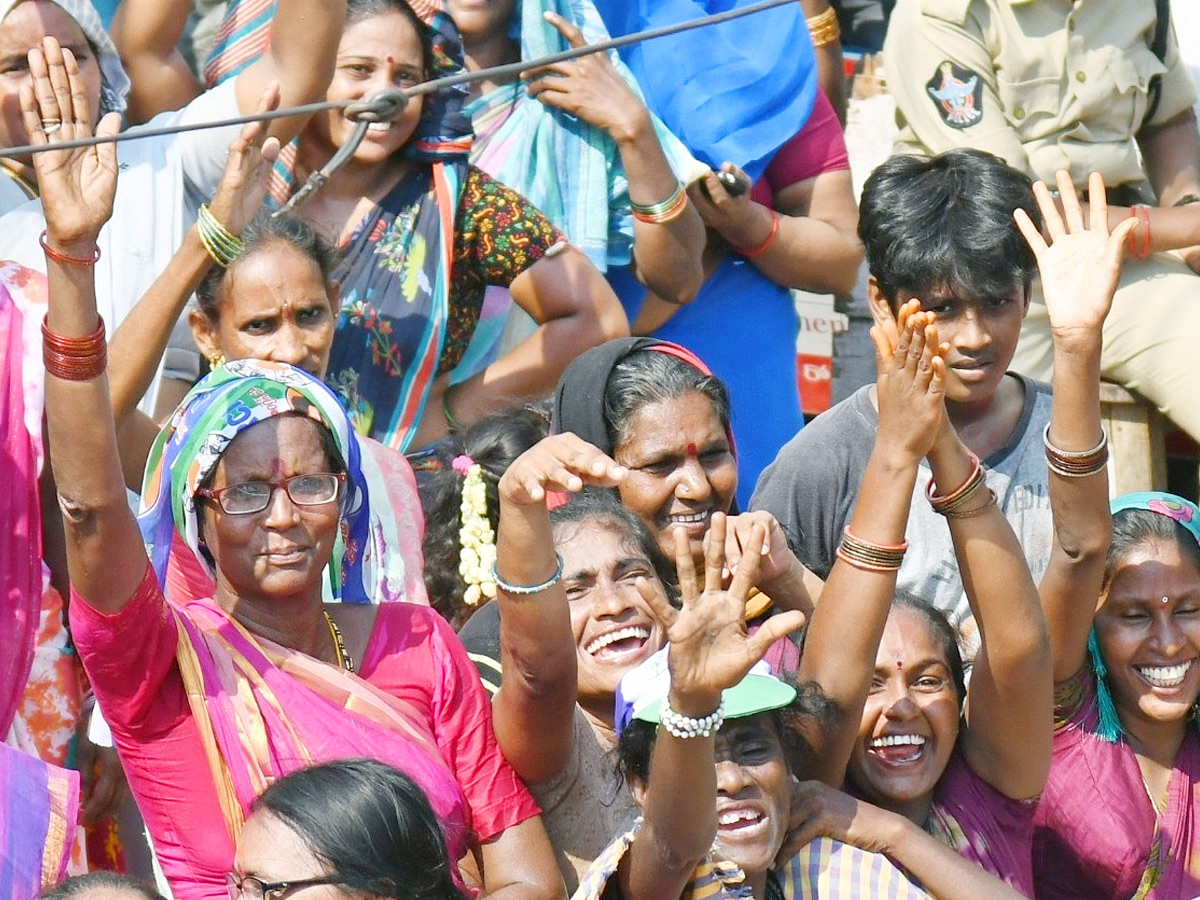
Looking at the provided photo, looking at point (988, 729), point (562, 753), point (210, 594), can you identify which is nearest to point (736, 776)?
point (562, 753)

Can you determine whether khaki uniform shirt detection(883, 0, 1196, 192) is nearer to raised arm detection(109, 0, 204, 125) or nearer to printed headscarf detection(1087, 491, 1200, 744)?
printed headscarf detection(1087, 491, 1200, 744)

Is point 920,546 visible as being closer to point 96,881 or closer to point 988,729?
point 988,729

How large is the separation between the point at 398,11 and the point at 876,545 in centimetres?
176

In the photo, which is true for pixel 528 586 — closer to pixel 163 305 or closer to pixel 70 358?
pixel 70 358

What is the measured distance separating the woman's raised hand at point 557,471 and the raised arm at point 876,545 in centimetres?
51

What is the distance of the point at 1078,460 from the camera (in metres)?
3.32

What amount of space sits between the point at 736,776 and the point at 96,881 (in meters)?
0.95

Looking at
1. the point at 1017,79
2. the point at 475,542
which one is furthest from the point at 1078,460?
the point at 1017,79

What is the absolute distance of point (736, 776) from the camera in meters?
2.99

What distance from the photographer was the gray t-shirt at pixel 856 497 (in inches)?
149

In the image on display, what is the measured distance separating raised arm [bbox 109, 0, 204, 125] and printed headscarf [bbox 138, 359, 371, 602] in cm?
152

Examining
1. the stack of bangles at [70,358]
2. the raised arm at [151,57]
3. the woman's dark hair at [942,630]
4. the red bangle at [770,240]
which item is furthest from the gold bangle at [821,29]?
the stack of bangles at [70,358]

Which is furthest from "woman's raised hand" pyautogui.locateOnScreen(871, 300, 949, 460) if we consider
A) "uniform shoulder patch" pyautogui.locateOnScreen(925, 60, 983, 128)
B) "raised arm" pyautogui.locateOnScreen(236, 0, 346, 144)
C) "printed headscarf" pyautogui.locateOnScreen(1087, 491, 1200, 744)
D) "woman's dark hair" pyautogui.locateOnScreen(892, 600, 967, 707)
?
"uniform shoulder patch" pyautogui.locateOnScreen(925, 60, 983, 128)

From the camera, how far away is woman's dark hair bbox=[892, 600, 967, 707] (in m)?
3.43
